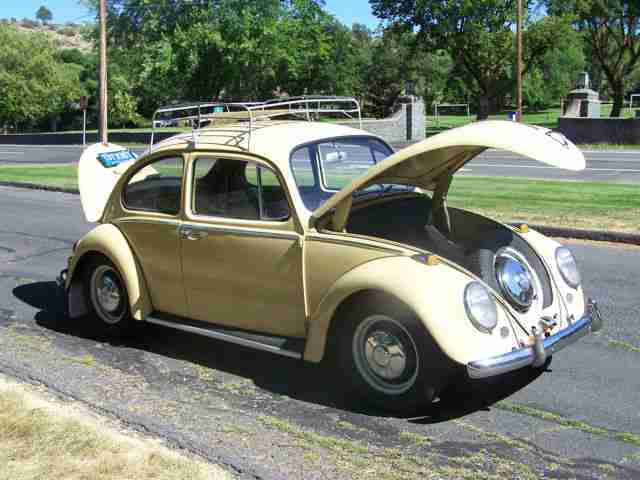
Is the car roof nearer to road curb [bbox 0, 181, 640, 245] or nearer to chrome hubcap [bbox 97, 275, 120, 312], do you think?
chrome hubcap [bbox 97, 275, 120, 312]

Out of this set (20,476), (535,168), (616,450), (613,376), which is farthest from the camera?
(535,168)

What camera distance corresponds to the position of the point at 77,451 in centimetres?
440

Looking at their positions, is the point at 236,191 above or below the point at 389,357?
above

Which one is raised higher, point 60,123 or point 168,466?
point 60,123

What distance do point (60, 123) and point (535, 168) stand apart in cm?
6185

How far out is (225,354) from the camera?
20.9ft

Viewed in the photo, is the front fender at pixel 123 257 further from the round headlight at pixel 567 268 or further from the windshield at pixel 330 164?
the round headlight at pixel 567 268

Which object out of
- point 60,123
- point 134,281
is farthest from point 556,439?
point 60,123

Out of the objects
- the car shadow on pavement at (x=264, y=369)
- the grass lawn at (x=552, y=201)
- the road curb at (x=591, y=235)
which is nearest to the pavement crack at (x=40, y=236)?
the car shadow on pavement at (x=264, y=369)

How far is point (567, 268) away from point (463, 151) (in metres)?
1.20

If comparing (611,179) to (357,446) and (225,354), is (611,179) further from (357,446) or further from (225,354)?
(357,446)

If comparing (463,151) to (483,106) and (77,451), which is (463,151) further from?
(483,106)

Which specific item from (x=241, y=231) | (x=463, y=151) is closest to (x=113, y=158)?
(x=241, y=231)

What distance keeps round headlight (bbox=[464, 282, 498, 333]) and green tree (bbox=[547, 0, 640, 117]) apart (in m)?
45.5
